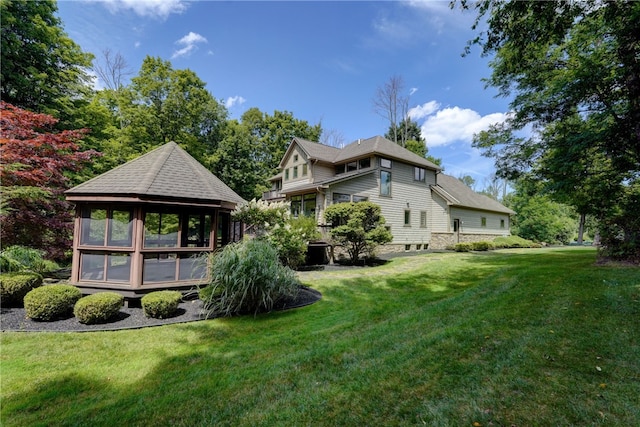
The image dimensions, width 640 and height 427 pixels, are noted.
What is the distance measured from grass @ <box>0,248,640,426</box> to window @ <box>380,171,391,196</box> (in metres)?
11.9

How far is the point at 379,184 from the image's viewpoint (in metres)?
17.6

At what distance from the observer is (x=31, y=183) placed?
25.0ft

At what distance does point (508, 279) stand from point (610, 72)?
6964mm

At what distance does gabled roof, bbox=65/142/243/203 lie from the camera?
702 cm

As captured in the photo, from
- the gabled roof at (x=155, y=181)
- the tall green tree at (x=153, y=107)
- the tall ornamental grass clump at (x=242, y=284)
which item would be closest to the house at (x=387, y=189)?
the gabled roof at (x=155, y=181)

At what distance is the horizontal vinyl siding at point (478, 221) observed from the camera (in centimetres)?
2262

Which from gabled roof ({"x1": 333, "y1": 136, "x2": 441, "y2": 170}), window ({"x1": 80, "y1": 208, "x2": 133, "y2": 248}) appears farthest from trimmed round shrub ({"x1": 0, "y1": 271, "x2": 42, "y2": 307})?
gabled roof ({"x1": 333, "y1": 136, "x2": 441, "y2": 170})

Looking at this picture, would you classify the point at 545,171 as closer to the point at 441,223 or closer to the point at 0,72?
the point at 441,223

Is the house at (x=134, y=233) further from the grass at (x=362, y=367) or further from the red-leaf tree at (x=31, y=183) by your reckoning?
the grass at (x=362, y=367)

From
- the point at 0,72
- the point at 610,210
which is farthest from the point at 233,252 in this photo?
the point at 0,72

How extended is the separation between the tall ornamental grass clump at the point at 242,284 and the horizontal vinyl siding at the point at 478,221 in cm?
1938

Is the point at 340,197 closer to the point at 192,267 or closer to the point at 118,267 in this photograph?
the point at 192,267

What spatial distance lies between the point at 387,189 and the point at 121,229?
1490 cm

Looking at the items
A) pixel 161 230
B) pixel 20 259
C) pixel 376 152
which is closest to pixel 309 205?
pixel 376 152
